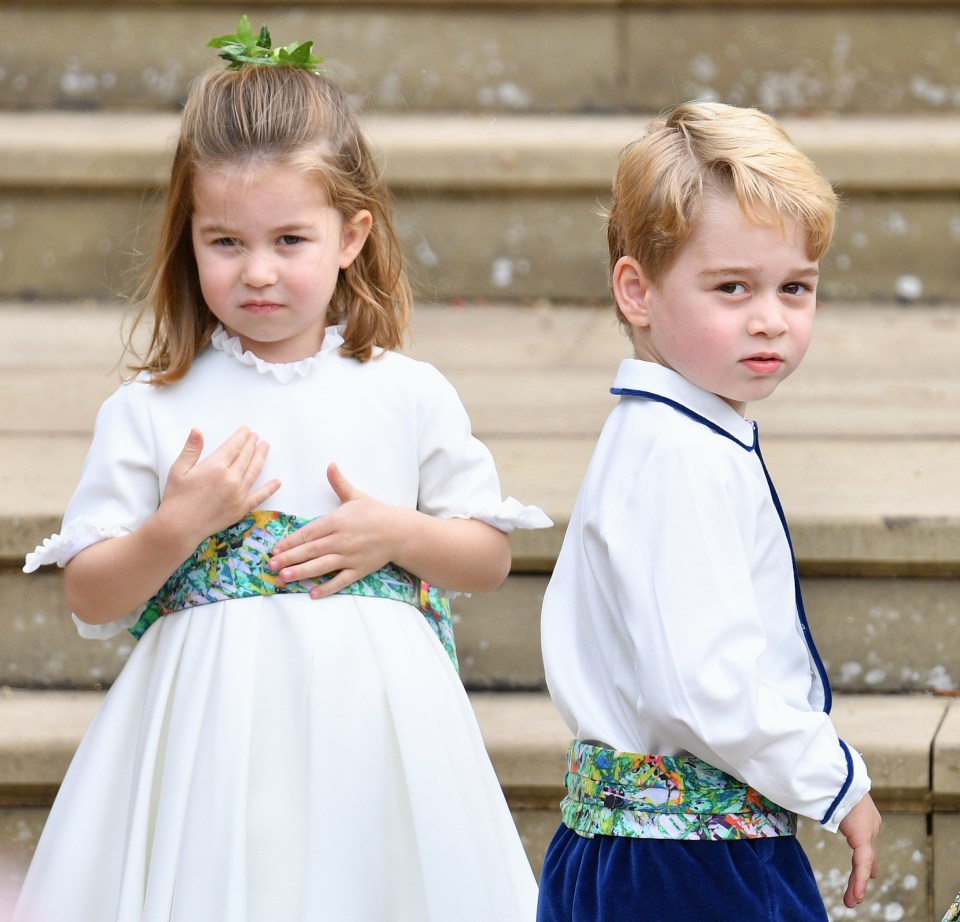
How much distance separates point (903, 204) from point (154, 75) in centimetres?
179

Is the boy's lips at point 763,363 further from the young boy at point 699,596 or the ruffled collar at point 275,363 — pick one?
the ruffled collar at point 275,363

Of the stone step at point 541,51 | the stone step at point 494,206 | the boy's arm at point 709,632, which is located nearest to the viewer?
the boy's arm at point 709,632

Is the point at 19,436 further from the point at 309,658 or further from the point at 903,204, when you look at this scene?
the point at 903,204

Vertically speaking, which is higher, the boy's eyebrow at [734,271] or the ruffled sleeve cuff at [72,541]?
the boy's eyebrow at [734,271]

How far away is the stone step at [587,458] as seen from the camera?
237 cm

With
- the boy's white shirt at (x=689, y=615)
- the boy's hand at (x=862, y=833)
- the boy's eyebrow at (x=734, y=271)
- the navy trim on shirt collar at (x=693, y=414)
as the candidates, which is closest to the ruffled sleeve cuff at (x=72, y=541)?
the boy's white shirt at (x=689, y=615)

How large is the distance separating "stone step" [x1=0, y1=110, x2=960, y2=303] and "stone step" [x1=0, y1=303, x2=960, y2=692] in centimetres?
10

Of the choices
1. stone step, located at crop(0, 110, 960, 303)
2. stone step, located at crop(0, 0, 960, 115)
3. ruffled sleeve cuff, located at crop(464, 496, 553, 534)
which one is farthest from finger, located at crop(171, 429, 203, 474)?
stone step, located at crop(0, 0, 960, 115)

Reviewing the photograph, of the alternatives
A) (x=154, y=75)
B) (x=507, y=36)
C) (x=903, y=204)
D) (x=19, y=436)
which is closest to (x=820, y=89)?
(x=903, y=204)

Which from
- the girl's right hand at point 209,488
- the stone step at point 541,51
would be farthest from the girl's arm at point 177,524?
the stone step at point 541,51

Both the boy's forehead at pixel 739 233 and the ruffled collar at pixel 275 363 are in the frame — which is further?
the ruffled collar at pixel 275 363

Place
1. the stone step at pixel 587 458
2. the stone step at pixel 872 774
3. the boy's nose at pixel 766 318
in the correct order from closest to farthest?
the boy's nose at pixel 766 318 < the stone step at pixel 872 774 < the stone step at pixel 587 458

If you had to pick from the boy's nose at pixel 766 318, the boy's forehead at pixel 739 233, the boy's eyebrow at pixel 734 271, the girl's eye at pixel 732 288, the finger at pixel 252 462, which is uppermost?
the boy's forehead at pixel 739 233

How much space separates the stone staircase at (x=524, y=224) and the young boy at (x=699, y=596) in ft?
2.68
